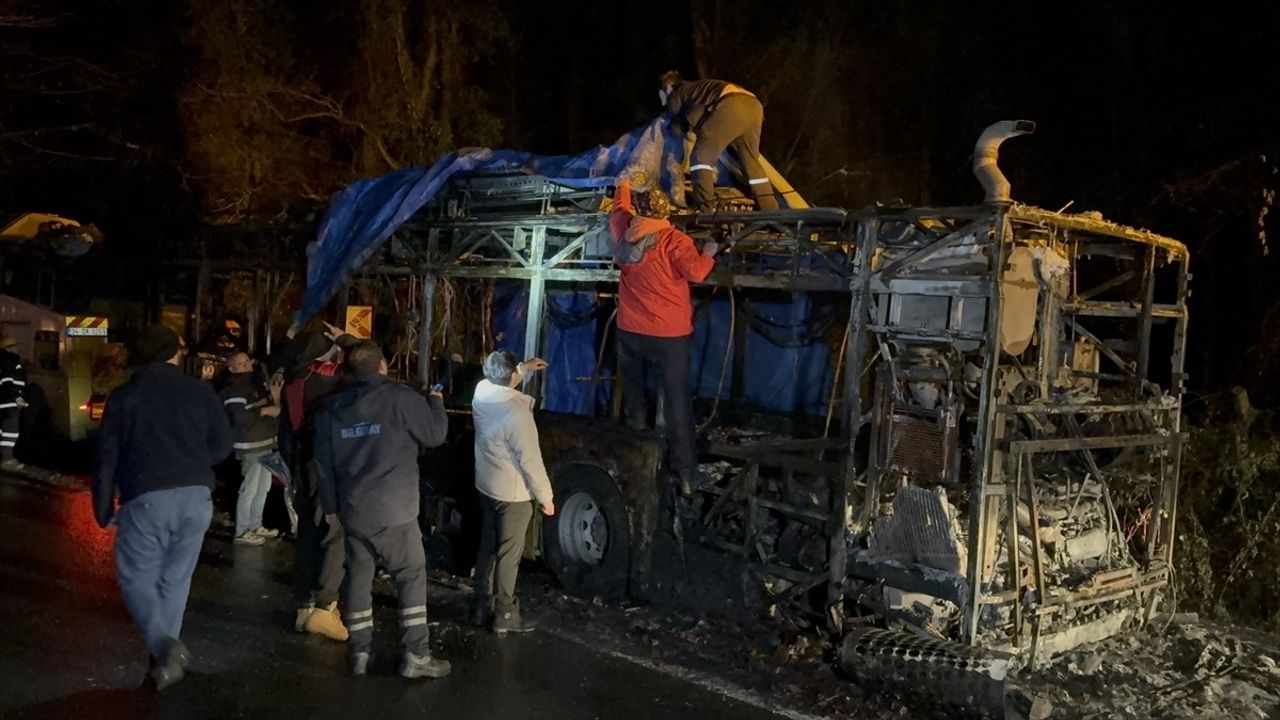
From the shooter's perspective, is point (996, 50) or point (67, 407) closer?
point (67, 407)

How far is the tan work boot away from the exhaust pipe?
15.9 feet

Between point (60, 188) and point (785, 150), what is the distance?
15992 mm

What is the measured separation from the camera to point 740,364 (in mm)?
9500

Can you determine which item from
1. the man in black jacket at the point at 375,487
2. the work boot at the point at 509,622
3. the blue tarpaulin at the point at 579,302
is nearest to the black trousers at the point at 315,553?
the man in black jacket at the point at 375,487

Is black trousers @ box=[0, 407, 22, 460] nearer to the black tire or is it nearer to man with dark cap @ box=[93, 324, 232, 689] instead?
the black tire

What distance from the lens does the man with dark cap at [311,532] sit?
6.37m

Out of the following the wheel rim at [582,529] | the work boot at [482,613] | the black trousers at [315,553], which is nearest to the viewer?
the black trousers at [315,553]

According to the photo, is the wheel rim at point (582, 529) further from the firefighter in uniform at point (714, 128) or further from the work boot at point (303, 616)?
the firefighter in uniform at point (714, 128)

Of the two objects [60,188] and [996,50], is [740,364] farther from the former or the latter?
[60,188]

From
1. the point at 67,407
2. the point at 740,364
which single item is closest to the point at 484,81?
the point at 67,407

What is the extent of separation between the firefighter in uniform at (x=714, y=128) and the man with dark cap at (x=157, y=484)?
4212 millimetres

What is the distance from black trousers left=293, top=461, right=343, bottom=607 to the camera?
6387 mm

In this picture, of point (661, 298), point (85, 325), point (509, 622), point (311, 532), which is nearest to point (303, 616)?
point (311, 532)

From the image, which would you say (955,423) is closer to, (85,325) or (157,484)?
(157,484)
